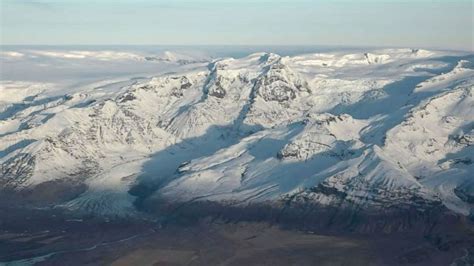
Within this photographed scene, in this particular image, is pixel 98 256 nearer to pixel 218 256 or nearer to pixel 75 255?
pixel 75 255

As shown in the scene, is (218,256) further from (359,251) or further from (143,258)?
(359,251)

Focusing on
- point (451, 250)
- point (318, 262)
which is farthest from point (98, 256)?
point (451, 250)

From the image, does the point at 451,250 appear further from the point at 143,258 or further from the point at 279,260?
the point at 143,258

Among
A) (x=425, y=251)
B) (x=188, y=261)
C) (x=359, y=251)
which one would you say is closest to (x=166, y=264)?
(x=188, y=261)

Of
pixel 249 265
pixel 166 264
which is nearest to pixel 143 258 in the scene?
pixel 166 264

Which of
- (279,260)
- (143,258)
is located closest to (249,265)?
(279,260)
